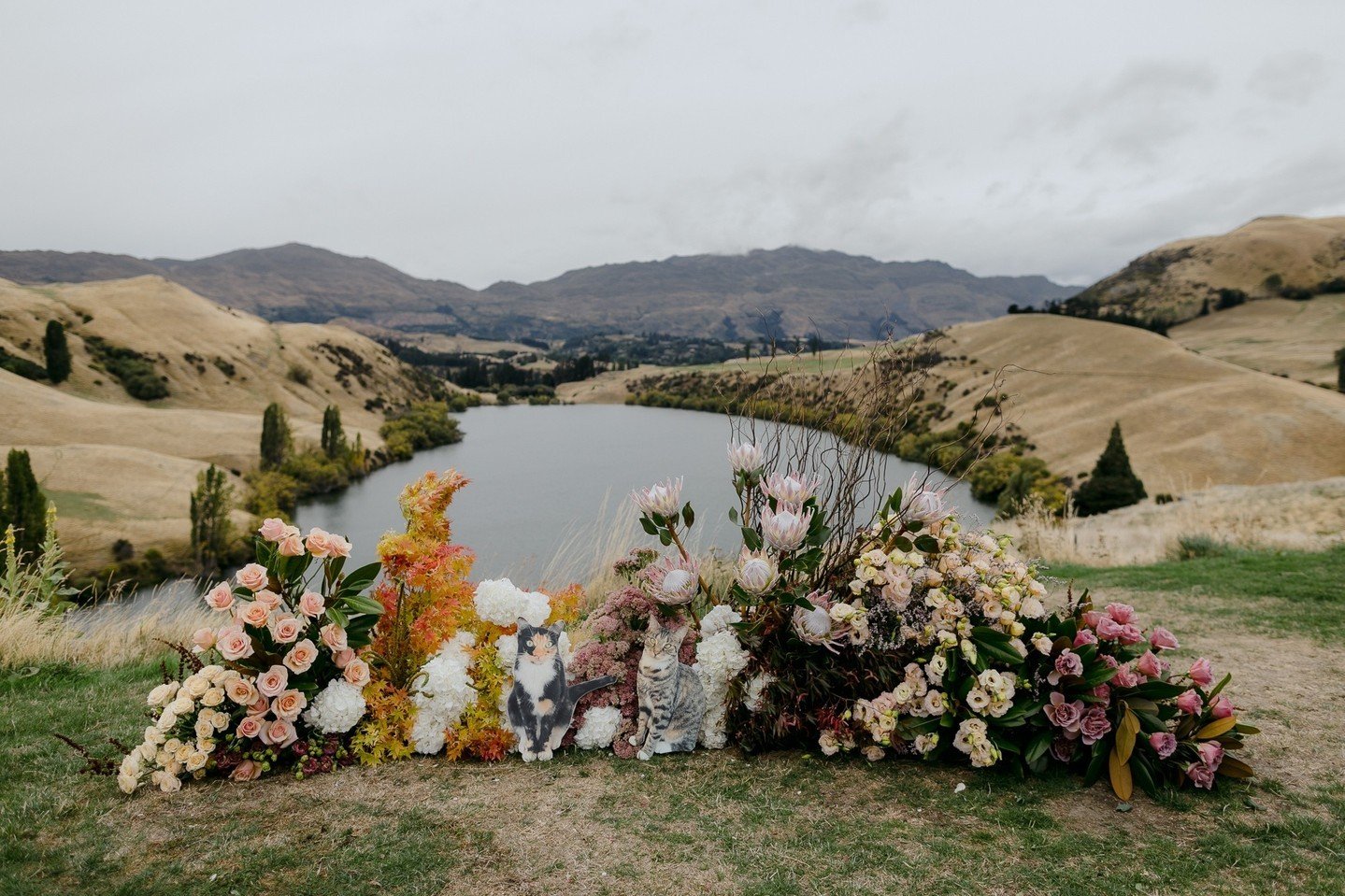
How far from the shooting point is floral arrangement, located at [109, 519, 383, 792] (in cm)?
391

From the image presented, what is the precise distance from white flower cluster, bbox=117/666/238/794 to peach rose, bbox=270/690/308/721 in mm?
277

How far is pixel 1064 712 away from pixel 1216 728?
0.68 meters

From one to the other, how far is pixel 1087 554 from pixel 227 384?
73.1 metres

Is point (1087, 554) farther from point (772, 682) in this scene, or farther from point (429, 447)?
point (429, 447)

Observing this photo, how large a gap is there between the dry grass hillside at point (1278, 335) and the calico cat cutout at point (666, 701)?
7627cm

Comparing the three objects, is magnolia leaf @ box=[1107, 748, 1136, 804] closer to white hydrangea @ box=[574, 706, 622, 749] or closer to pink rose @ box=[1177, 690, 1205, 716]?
pink rose @ box=[1177, 690, 1205, 716]

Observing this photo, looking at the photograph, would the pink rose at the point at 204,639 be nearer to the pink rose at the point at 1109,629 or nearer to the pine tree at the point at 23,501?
the pink rose at the point at 1109,629

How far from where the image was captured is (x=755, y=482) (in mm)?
4805

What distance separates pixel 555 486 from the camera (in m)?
44.7

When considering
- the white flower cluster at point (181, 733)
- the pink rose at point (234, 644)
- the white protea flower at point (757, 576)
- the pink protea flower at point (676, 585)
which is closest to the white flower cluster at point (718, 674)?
the pink protea flower at point (676, 585)

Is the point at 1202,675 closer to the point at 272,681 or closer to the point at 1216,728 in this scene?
the point at 1216,728

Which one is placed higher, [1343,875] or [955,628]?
[955,628]

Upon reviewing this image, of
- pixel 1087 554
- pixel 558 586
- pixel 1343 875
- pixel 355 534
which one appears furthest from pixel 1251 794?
pixel 355 534

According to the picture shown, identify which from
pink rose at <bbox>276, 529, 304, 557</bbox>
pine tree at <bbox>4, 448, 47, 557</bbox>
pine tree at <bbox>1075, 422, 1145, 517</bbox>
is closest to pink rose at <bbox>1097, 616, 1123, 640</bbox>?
pink rose at <bbox>276, 529, 304, 557</bbox>
